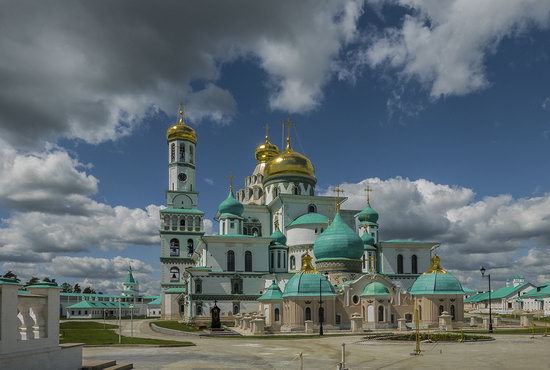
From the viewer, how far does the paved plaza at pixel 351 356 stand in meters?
19.9

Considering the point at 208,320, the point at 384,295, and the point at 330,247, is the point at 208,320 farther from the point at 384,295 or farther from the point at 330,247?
the point at 384,295

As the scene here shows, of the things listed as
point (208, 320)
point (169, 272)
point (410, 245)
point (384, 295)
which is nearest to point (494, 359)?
point (384, 295)

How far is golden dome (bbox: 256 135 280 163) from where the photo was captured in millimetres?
89688

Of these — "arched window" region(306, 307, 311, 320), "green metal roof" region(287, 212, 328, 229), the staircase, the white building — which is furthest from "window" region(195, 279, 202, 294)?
the staircase

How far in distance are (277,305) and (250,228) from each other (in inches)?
984

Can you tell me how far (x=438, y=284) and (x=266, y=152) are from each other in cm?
4643

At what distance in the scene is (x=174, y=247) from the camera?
7594 cm

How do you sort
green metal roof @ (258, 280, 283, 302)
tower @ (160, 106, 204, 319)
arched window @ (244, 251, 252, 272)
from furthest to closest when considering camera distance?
tower @ (160, 106, 204, 319)
arched window @ (244, 251, 252, 272)
green metal roof @ (258, 280, 283, 302)

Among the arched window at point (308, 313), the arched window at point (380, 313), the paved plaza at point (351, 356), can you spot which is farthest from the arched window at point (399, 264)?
the paved plaza at point (351, 356)

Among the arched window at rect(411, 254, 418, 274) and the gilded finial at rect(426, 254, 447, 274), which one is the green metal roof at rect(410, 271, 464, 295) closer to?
the gilded finial at rect(426, 254, 447, 274)

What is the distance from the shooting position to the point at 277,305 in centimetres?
4897

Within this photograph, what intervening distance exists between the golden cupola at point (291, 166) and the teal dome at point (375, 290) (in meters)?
25.9

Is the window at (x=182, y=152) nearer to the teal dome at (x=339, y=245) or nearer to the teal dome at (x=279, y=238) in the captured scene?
the teal dome at (x=279, y=238)

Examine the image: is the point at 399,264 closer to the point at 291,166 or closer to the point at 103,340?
the point at 291,166
